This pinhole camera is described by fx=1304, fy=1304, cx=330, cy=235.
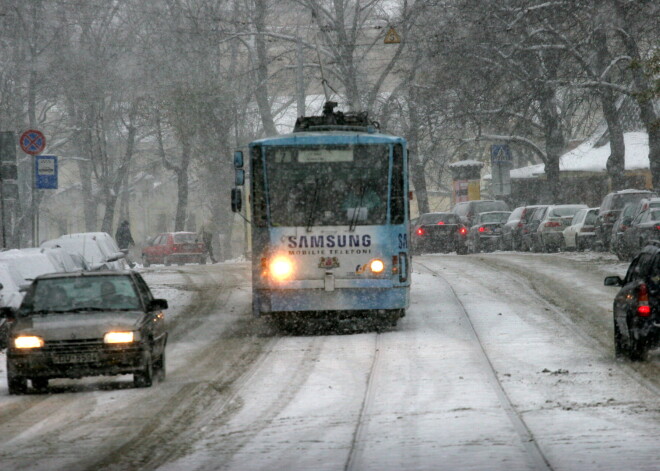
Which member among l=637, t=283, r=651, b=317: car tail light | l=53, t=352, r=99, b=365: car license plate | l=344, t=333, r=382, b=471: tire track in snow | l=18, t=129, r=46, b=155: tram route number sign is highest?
l=18, t=129, r=46, b=155: tram route number sign

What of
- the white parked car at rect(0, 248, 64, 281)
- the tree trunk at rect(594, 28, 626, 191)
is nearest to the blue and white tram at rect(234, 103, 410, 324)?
the white parked car at rect(0, 248, 64, 281)

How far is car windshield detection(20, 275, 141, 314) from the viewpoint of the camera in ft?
46.5

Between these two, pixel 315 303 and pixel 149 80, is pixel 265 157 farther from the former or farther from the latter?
pixel 149 80

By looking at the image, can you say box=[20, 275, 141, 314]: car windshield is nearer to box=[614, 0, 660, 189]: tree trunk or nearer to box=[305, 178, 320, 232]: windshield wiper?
box=[305, 178, 320, 232]: windshield wiper

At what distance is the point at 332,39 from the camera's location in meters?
59.8

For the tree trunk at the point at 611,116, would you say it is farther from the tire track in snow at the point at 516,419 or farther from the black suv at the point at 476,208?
the tire track in snow at the point at 516,419

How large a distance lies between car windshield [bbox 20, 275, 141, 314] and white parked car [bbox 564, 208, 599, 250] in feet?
87.5

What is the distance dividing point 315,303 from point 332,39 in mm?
42003

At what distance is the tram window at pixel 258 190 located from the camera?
19203mm

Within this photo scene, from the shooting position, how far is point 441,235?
44.9 meters

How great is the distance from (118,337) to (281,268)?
5.79 m

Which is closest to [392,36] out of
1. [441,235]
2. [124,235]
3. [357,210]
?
[441,235]

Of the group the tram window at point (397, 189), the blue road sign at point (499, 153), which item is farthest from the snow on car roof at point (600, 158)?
the tram window at point (397, 189)

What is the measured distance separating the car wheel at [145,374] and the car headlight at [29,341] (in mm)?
1065
